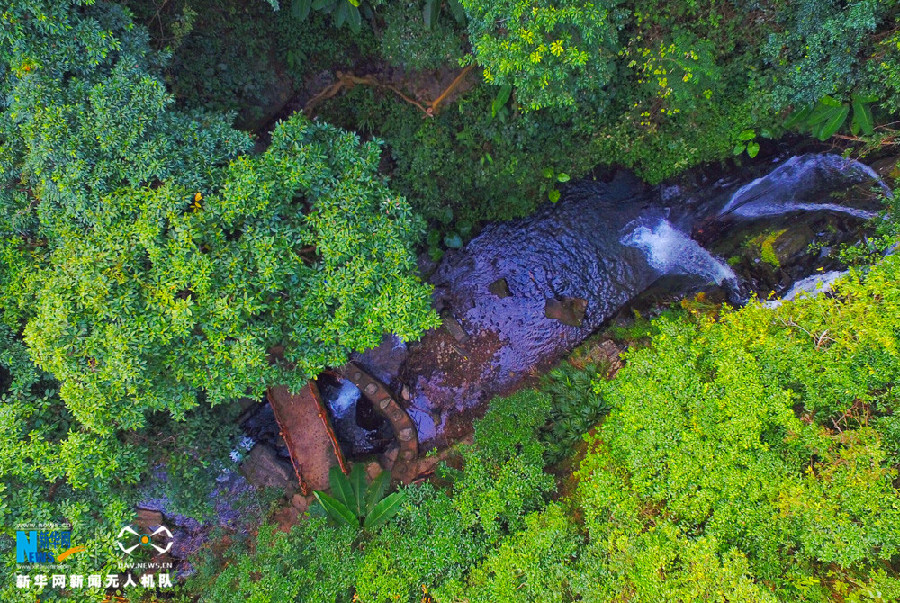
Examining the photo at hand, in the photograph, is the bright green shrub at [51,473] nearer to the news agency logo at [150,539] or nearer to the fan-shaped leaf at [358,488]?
the news agency logo at [150,539]

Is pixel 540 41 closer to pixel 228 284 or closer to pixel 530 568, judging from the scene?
pixel 228 284

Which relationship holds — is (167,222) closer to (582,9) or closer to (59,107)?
(59,107)

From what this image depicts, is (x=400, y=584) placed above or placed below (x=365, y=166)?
below

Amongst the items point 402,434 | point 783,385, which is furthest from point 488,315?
point 783,385

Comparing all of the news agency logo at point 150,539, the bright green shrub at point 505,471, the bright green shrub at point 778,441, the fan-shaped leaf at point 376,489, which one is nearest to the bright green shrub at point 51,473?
the news agency logo at point 150,539

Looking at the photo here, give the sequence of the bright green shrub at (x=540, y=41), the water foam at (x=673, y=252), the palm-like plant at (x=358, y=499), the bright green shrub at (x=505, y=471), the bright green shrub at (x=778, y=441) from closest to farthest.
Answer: the bright green shrub at (x=778, y=441), the bright green shrub at (x=540, y=41), the bright green shrub at (x=505, y=471), the palm-like plant at (x=358, y=499), the water foam at (x=673, y=252)

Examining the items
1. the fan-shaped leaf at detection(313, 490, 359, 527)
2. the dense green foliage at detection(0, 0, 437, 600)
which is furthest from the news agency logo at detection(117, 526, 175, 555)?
the fan-shaped leaf at detection(313, 490, 359, 527)

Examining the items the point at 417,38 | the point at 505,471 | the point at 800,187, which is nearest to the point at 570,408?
the point at 505,471
